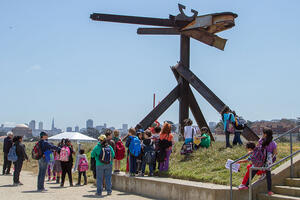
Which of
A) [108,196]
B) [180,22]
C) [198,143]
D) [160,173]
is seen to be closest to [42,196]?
[108,196]

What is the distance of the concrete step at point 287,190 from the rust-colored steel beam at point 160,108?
8.01m

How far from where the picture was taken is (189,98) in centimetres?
1658

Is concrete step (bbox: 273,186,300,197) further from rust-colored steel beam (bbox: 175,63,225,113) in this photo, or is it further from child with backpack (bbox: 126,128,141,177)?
rust-colored steel beam (bbox: 175,63,225,113)

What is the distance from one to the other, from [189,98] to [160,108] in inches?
52.6

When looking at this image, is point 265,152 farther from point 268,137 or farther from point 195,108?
point 195,108

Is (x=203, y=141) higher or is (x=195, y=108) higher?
(x=195, y=108)

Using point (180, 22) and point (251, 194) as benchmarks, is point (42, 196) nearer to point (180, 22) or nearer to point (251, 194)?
point (251, 194)

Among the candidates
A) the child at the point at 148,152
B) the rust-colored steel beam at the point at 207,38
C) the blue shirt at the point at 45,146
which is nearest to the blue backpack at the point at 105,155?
the child at the point at 148,152

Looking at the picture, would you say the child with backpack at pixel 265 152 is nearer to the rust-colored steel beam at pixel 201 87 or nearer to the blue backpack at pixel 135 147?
the blue backpack at pixel 135 147

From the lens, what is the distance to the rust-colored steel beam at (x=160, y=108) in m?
15.9

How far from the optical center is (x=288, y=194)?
8148 millimetres

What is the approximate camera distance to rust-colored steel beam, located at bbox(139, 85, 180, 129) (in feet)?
52.2

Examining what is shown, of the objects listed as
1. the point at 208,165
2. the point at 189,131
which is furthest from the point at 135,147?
the point at 208,165

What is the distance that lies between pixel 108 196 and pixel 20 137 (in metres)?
4.32
